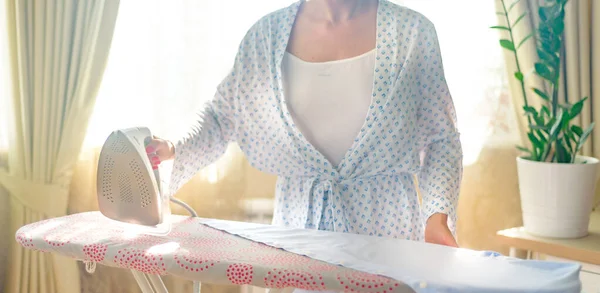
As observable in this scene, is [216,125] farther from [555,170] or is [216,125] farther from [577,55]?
[577,55]

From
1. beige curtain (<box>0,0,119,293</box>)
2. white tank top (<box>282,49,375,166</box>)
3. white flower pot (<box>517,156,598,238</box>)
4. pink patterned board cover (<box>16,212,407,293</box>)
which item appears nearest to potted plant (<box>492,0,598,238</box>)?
white flower pot (<box>517,156,598,238</box>)

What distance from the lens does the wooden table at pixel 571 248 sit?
1678 mm

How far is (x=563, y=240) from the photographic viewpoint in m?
1.78

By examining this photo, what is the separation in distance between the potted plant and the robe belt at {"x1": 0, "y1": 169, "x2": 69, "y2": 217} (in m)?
1.41

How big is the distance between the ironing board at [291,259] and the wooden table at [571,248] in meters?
0.73

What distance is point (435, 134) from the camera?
4.53 ft

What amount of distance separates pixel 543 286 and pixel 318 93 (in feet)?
2.13

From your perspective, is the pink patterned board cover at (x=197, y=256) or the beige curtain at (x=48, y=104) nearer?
the pink patterned board cover at (x=197, y=256)

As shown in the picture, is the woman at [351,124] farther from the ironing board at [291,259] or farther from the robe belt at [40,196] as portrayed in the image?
the robe belt at [40,196]

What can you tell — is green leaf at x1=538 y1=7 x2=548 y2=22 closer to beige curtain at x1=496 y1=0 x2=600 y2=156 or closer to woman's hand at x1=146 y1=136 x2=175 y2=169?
beige curtain at x1=496 y1=0 x2=600 y2=156

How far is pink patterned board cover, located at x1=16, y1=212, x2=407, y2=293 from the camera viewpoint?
0.98m

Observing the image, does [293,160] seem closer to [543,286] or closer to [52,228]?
[52,228]

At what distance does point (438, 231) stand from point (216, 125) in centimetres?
55

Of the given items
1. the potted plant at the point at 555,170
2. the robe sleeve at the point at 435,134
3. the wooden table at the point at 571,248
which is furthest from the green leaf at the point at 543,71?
the robe sleeve at the point at 435,134
